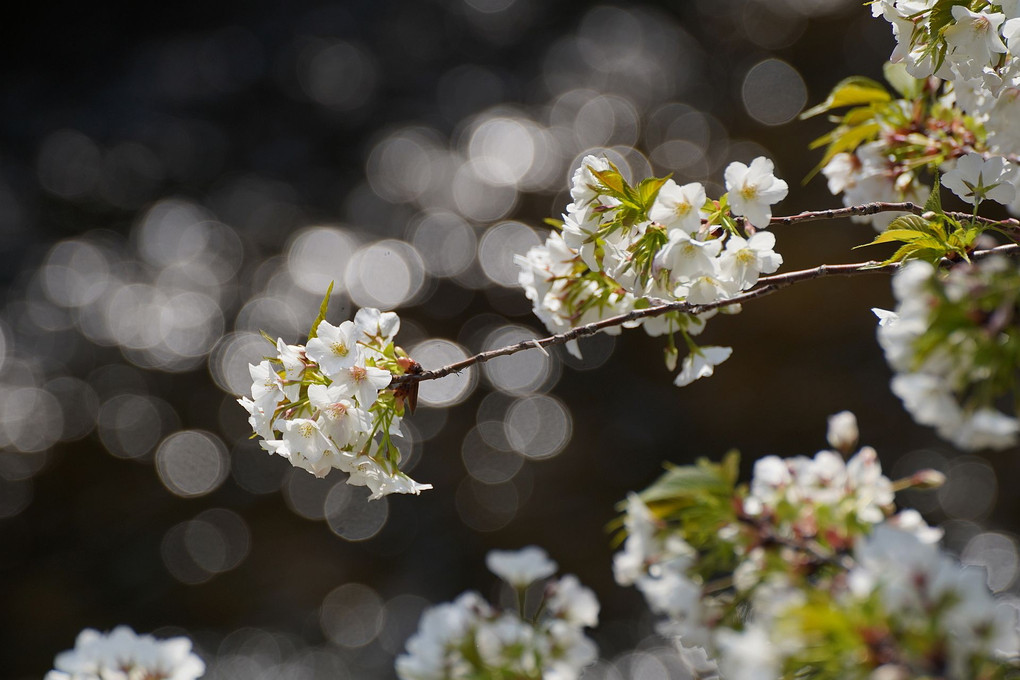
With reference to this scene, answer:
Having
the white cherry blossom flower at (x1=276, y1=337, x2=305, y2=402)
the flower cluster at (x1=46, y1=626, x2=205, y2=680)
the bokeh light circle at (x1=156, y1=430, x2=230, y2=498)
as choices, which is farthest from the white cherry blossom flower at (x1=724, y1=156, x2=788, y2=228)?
the bokeh light circle at (x1=156, y1=430, x2=230, y2=498)

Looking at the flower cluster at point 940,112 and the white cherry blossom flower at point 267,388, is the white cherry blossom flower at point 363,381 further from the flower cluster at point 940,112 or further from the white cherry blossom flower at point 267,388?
the flower cluster at point 940,112

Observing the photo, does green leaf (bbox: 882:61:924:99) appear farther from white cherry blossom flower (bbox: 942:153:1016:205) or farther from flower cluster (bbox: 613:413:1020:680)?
flower cluster (bbox: 613:413:1020:680)

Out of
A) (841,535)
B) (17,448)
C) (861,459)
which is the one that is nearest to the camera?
(841,535)

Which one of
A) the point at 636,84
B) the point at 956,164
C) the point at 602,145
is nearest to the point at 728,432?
the point at 602,145

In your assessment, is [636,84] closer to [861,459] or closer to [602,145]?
[602,145]

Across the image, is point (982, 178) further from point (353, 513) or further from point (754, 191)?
point (353, 513)

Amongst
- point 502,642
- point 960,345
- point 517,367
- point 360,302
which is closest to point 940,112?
point 960,345

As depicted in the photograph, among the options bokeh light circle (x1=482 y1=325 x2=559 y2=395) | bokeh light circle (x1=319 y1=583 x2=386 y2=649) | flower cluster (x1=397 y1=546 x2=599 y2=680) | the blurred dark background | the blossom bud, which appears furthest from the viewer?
bokeh light circle (x1=482 y1=325 x2=559 y2=395)

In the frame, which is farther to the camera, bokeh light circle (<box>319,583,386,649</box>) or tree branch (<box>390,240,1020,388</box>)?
bokeh light circle (<box>319,583,386,649</box>)

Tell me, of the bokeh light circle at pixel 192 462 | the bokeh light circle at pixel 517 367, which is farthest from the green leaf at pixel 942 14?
the bokeh light circle at pixel 192 462
